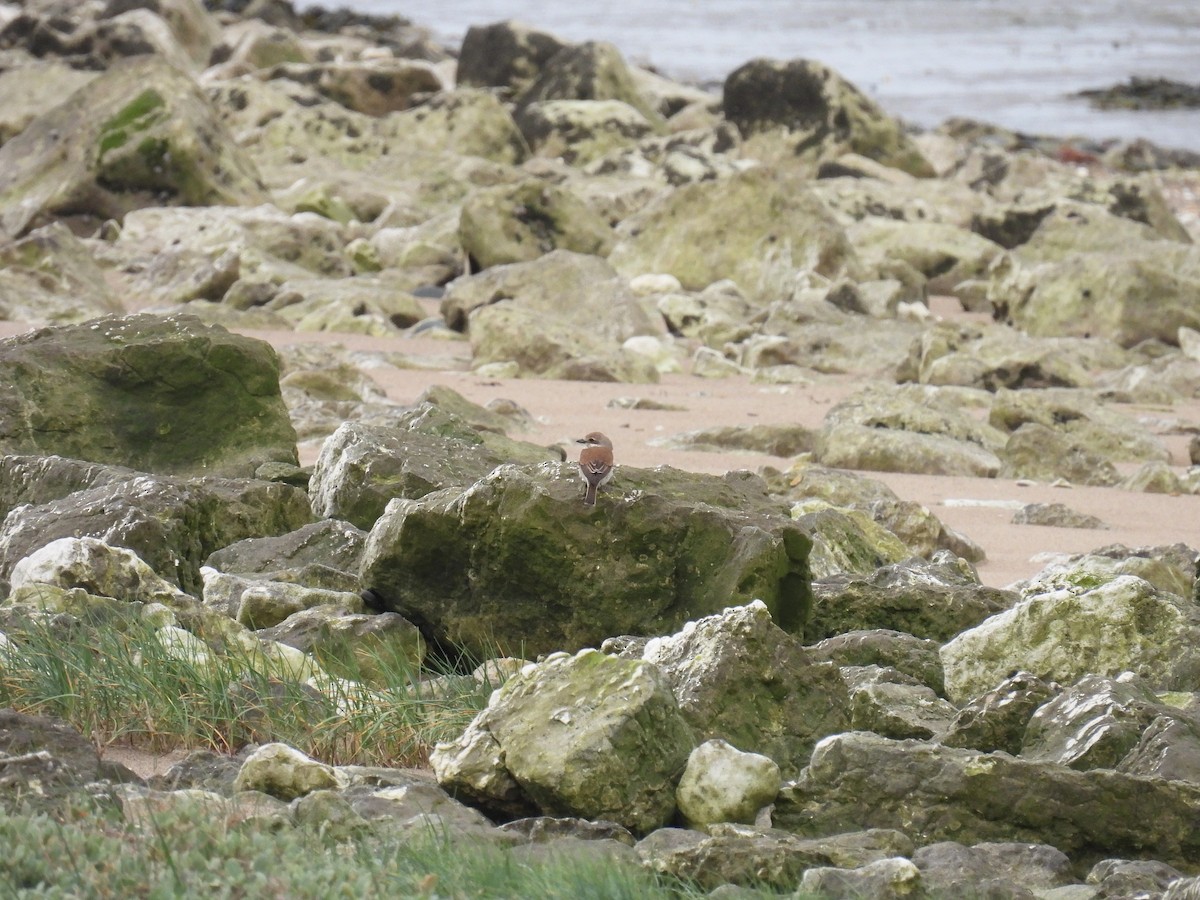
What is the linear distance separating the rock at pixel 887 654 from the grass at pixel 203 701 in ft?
3.05

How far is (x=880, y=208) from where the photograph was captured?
723 inches

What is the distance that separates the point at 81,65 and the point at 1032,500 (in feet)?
58.9

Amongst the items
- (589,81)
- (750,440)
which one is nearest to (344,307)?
(750,440)

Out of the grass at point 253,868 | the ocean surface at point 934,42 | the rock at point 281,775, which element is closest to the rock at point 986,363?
the rock at point 281,775

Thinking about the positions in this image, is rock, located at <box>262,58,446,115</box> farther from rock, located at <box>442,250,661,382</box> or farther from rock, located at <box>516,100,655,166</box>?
rock, located at <box>442,250,661,382</box>

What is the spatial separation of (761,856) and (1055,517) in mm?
4566

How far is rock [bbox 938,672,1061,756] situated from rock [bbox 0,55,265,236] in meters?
12.8

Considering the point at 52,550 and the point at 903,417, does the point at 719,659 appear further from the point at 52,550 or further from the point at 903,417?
the point at 903,417

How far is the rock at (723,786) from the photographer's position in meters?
3.74

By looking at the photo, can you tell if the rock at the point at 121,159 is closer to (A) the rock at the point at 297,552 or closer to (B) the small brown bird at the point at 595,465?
(A) the rock at the point at 297,552

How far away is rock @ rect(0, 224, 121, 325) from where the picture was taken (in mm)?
11570

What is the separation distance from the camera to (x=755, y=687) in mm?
4141

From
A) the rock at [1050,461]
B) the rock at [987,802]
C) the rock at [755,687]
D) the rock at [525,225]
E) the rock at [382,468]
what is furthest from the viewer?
the rock at [525,225]

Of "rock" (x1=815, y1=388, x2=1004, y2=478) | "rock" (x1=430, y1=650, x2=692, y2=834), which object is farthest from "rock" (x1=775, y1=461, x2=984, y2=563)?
"rock" (x1=430, y1=650, x2=692, y2=834)
